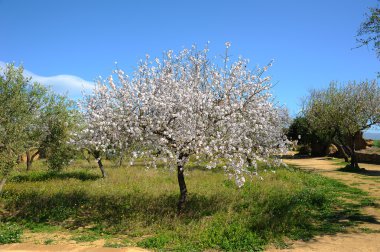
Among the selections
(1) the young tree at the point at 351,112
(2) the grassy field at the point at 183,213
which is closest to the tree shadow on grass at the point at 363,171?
(1) the young tree at the point at 351,112

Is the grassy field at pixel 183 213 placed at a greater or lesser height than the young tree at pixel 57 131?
lesser

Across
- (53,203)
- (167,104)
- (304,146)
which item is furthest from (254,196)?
(304,146)

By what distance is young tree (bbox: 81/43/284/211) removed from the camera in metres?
12.8

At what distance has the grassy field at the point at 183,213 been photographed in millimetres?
11820

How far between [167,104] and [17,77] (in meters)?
10.3

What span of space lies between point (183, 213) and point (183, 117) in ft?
15.7

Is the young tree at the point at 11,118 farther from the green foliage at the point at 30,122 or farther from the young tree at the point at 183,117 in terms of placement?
the young tree at the point at 183,117

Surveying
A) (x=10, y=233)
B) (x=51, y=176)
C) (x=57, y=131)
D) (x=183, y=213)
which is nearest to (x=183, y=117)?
(x=183, y=213)

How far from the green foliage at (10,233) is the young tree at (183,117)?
4759mm

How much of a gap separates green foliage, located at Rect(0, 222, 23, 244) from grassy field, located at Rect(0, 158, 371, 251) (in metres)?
0.04

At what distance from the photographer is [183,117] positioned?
1295cm

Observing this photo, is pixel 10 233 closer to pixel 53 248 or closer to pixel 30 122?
pixel 53 248

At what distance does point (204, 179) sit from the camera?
23.2m

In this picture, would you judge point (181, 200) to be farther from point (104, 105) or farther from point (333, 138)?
point (333, 138)
